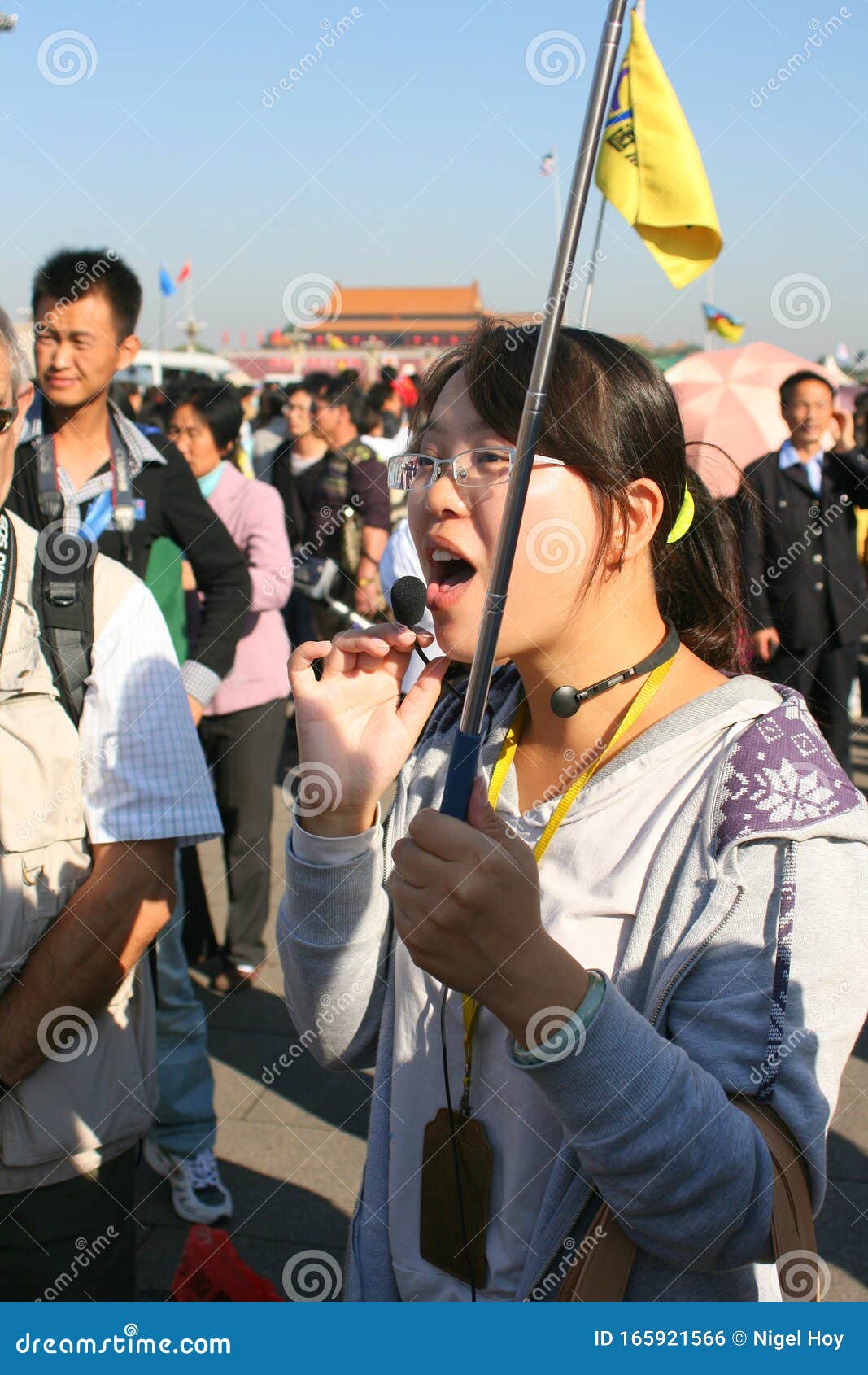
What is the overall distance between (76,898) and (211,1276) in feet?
2.46

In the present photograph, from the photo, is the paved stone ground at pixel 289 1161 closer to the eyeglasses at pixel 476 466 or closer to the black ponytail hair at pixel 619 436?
the black ponytail hair at pixel 619 436

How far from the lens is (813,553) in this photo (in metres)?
6.06

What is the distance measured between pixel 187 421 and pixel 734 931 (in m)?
4.19

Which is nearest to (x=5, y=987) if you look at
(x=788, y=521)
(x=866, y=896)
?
(x=866, y=896)

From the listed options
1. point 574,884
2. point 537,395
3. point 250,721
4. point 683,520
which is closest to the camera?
point 537,395

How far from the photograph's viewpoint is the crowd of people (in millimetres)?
1174

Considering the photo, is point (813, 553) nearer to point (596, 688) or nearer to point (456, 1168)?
point (596, 688)

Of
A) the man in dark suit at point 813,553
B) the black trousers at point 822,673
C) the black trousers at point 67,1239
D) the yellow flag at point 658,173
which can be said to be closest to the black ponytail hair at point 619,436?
the black trousers at point 67,1239

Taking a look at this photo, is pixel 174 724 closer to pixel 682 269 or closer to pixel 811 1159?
pixel 811 1159

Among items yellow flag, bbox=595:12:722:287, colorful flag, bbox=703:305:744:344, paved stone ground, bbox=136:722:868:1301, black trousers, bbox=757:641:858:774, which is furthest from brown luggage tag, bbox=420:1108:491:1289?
colorful flag, bbox=703:305:744:344

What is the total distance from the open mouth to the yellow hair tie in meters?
0.32

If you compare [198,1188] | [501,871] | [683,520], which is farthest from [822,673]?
[501,871]

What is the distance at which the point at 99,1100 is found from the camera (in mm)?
1827

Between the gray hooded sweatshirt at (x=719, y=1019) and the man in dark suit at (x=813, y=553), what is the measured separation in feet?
15.6
